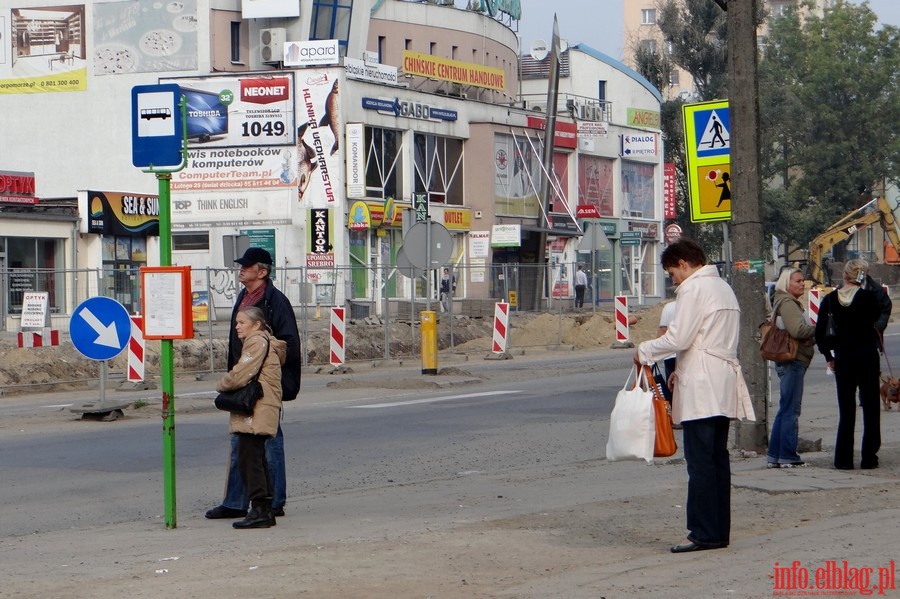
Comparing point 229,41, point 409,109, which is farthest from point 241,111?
point 409,109

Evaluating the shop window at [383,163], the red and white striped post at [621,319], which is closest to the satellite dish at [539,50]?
the shop window at [383,163]

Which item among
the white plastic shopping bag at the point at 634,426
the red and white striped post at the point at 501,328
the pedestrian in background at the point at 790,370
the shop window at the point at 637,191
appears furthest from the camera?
the shop window at the point at 637,191

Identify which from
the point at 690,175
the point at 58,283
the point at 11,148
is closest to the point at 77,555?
the point at 690,175

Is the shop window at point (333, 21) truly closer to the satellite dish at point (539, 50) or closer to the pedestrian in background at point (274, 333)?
the satellite dish at point (539, 50)

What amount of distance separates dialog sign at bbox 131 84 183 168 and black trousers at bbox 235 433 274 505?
75.2 inches

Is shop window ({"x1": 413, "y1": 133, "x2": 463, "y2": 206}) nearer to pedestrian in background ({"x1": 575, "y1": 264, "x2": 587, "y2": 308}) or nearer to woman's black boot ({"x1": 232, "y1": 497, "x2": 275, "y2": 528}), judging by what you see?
pedestrian in background ({"x1": 575, "y1": 264, "x2": 587, "y2": 308})

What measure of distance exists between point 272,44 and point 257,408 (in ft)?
143

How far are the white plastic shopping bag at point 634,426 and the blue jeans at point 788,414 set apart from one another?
12.7 feet

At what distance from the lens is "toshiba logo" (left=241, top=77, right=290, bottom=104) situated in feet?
158

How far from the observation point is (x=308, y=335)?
31.4 metres

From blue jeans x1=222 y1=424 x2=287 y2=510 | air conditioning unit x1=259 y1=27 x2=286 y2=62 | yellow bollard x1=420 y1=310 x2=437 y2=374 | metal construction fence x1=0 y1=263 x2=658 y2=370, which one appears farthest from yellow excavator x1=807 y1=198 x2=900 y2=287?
blue jeans x1=222 y1=424 x2=287 y2=510

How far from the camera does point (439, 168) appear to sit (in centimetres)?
5328

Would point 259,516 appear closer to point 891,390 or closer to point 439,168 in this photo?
point 891,390

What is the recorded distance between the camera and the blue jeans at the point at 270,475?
964 centimetres
